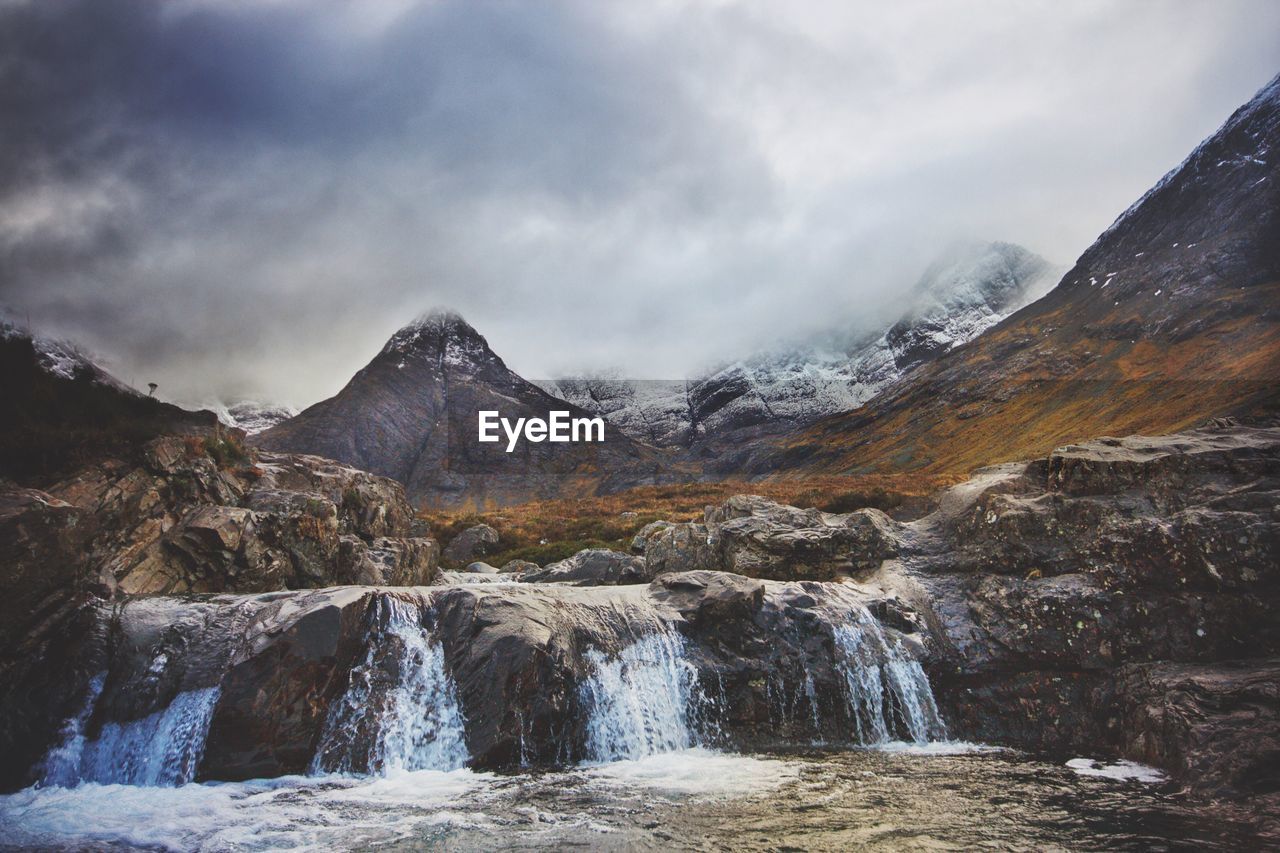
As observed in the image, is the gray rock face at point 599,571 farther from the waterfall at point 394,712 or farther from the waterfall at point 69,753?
the waterfall at point 69,753

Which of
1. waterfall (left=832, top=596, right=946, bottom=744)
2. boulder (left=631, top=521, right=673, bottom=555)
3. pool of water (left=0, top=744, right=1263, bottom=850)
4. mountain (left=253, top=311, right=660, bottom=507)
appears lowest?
pool of water (left=0, top=744, right=1263, bottom=850)

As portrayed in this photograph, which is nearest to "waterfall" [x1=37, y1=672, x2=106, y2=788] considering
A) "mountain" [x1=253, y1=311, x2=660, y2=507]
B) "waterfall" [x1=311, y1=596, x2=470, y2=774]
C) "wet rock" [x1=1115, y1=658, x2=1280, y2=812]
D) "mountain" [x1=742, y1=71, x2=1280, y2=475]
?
"waterfall" [x1=311, y1=596, x2=470, y2=774]

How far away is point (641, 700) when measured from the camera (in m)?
18.3

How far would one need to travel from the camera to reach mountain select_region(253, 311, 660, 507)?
143m

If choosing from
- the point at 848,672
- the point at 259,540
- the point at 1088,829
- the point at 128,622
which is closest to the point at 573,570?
the point at 259,540

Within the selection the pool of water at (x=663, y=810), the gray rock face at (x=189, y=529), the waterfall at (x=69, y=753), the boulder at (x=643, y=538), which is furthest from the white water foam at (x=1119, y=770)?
the boulder at (x=643, y=538)

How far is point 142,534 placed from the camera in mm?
19969

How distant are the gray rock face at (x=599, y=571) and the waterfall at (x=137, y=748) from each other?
771 inches

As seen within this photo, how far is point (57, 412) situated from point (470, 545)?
35163 millimetres

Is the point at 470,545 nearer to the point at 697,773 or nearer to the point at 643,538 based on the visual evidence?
the point at 643,538

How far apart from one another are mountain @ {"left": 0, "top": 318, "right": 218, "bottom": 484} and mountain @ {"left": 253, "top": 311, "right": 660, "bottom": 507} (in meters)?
114

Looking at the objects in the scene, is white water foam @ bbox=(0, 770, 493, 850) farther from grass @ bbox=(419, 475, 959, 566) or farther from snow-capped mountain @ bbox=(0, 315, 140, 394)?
grass @ bbox=(419, 475, 959, 566)

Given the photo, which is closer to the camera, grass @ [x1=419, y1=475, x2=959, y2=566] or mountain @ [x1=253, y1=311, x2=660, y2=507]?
grass @ [x1=419, y1=475, x2=959, y2=566]

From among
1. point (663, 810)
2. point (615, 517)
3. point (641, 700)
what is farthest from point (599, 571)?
point (615, 517)
